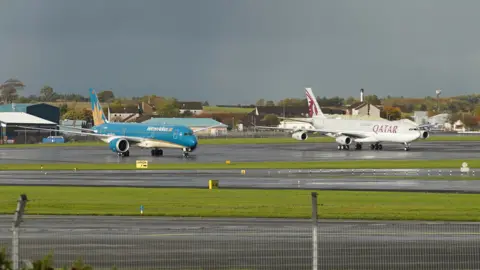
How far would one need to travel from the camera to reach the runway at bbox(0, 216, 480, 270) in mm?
22641

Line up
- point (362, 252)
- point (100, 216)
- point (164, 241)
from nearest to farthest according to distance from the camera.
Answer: point (362, 252), point (164, 241), point (100, 216)

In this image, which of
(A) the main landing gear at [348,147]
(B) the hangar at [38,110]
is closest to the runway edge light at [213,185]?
(A) the main landing gear at [348,147]

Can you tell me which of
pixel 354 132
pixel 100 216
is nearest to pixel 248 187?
pixel 100 216

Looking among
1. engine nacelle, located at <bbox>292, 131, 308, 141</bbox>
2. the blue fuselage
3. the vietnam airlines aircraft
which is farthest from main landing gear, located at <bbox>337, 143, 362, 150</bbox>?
the blue fuselage

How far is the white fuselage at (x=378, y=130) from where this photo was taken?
10804 centimetres

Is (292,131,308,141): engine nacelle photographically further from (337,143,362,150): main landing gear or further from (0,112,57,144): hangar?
(0,112,57,144): hangar

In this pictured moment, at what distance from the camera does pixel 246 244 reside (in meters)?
25.8

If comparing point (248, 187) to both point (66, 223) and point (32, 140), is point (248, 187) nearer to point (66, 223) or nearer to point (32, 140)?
point (66, 223)

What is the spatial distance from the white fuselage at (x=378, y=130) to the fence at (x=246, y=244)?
251 feet

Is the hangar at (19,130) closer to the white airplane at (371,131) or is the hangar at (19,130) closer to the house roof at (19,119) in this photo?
the house roof at (19,119)

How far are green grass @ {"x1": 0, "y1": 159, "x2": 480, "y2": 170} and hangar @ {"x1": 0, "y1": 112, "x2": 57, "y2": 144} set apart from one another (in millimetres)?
74849

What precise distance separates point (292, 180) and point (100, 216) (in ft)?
79.1

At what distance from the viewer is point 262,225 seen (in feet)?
104

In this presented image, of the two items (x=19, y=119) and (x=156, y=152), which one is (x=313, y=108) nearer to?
(x=156, y=152)
